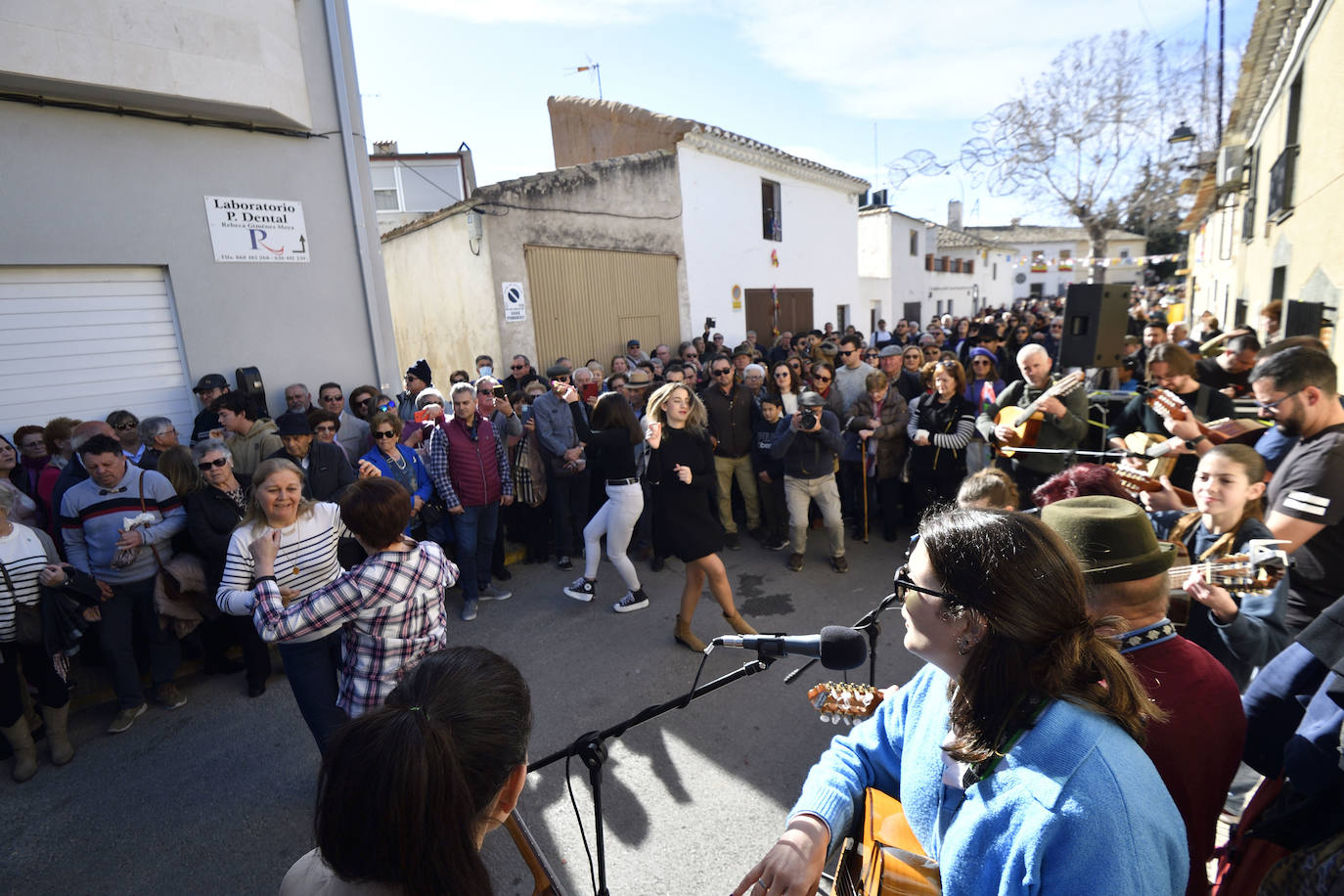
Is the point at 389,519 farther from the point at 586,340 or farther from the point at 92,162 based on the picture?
the point at 586,340

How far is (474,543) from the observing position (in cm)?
567

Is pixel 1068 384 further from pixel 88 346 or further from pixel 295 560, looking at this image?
pixel 88 346

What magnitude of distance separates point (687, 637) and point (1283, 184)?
32.1ft

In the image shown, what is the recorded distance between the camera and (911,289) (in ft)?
92.8

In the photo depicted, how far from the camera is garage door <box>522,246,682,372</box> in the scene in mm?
10727

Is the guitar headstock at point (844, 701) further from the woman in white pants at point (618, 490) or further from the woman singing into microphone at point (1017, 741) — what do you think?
the woman in white pants at point (618, 490)

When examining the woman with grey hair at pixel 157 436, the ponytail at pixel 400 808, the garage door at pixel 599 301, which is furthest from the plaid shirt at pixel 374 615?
the garage door at pixel 599 301

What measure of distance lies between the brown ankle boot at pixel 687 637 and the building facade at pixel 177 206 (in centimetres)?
501

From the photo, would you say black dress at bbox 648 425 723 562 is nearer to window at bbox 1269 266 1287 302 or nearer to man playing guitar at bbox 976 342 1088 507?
man playing guitar at bbox 976 342 1088 507

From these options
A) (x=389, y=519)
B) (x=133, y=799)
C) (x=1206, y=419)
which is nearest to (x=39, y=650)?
(x=133, y=799)

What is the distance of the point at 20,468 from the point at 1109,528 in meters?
7.13

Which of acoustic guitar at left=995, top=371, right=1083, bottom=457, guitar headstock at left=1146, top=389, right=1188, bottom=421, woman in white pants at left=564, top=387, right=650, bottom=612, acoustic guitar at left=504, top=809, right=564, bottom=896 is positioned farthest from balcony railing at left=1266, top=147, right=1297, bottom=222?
acoustic guitar at left=504, top=809, right=564, bottom=896

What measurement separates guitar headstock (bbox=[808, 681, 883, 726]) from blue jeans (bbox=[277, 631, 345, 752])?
91.8 inches

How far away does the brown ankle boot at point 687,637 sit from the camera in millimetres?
→ 4758
